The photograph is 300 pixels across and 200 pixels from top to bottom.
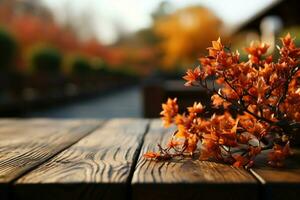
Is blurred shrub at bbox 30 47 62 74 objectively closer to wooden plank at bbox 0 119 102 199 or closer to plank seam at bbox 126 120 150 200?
wooden plank at bbox 0 119 102 199

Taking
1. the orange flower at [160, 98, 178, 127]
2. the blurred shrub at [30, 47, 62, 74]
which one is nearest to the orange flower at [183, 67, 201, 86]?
the orange flower at [160, 98, 178, 127]

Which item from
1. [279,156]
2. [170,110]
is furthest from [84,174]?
[279,156]

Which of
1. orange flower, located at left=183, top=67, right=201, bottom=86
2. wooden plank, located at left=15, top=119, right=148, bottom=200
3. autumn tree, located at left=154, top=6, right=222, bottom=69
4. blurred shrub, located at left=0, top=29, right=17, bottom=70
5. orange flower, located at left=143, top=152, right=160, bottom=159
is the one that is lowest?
wooden plank, located at left=15, top=119, right=148, bottom=200

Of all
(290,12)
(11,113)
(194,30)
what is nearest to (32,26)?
(290,12)

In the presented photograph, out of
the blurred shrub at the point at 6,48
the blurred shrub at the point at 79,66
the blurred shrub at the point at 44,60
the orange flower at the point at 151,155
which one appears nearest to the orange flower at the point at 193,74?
the orange flower at the point at 151,155

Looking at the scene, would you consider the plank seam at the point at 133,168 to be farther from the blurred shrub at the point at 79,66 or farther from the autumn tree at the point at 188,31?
the autumn tree at the point at 188,31
